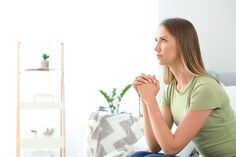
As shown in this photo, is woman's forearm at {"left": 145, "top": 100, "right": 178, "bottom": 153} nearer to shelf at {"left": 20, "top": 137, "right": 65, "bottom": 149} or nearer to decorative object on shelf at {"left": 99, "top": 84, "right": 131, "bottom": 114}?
decorative object on shelf at {"left": 99, "top": 84, "right": 131, "bottom": 114}

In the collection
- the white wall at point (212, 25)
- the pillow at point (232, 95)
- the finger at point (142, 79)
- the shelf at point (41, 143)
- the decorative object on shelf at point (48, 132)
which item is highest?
the white wall at point (212, 25)

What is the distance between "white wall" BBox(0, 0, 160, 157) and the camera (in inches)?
125

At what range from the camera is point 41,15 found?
10.5 ft

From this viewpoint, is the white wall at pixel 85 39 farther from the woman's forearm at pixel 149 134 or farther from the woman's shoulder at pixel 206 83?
the woman's shoulder at pixel 206 83

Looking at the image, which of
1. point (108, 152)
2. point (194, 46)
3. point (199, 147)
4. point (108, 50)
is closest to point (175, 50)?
point (194, 46)

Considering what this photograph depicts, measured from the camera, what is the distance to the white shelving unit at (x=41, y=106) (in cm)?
295

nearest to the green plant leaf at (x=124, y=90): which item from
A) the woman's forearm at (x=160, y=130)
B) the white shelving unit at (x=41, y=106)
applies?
the white shelving unit at (x=41, y=106)

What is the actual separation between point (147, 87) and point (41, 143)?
1.73 m

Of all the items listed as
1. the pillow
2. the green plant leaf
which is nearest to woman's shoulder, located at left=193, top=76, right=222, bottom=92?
the pillow

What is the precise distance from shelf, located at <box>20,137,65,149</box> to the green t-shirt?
1728mm

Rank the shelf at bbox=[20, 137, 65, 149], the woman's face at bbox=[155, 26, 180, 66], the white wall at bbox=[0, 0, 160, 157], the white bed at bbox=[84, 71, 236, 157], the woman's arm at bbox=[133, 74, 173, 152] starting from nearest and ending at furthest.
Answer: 1. the woman's face at bbox=[155, 26, 180, 66]
2. the woman's arm at bbox=[133, 74, 173, 152]
3. the white bed at bbox=[84, 71, 236, 157]
4. the shelf at bbox=[20, 137, 65, 149]
5. the white wall at bbox=[0, 0, 160, 157]

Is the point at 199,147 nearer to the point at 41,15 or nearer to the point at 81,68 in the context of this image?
the point at 81,68

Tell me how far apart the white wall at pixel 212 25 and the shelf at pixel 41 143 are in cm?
125

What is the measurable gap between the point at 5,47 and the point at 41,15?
40 centimetres
